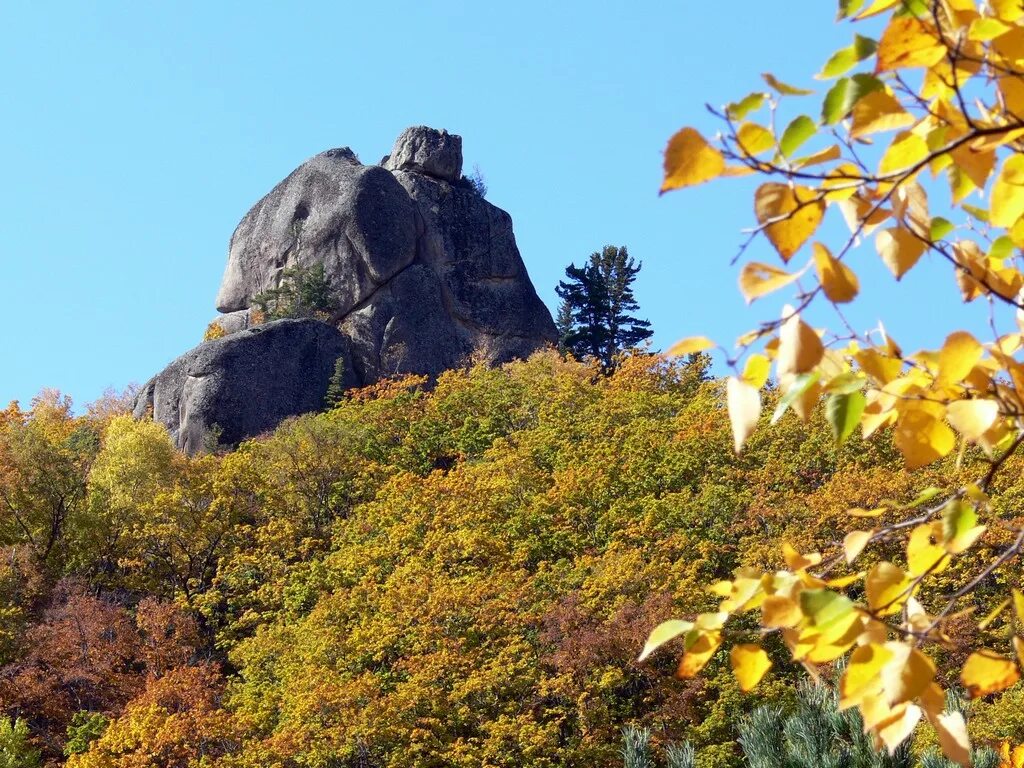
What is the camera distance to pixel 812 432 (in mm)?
18641

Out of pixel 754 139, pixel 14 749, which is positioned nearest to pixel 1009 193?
pixel 754 139

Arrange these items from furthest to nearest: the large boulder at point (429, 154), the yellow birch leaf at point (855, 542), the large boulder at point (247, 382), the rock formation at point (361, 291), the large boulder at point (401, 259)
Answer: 1. the large boulder at point (429, 154)
2. the large boulder at point (401, 259)
3. the rock formation at point (361, 291)
4. the large boulder at point (247, 382)
5. the yellow birch leaf at point (855, 542)

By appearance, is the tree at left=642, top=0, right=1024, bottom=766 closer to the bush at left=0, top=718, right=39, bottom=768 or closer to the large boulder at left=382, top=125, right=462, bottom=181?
the bush at left=0, top=718, right=39, bottom=768

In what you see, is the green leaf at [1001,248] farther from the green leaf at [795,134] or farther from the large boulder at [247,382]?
the large boulder at [247,382]

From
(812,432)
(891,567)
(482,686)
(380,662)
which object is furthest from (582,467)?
(891,567)

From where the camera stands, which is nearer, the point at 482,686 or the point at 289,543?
the point at 482,686

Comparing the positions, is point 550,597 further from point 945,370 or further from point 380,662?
point 945,370

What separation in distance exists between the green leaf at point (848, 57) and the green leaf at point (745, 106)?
6 centimetres

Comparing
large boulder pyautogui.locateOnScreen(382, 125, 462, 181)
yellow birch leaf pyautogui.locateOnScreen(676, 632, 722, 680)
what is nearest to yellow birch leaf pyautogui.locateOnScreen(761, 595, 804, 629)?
yellow birch leaf pyautogui.locateOnScreen(676, 632, 722, 680)

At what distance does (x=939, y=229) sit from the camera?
1.37 meters

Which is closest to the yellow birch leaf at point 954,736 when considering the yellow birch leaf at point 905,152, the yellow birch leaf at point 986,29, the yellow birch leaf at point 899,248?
the yellow birch leaf at point 899,248

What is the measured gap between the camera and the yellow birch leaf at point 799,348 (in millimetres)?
1237

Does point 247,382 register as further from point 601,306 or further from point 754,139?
point 754,139

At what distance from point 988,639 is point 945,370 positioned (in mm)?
13563
